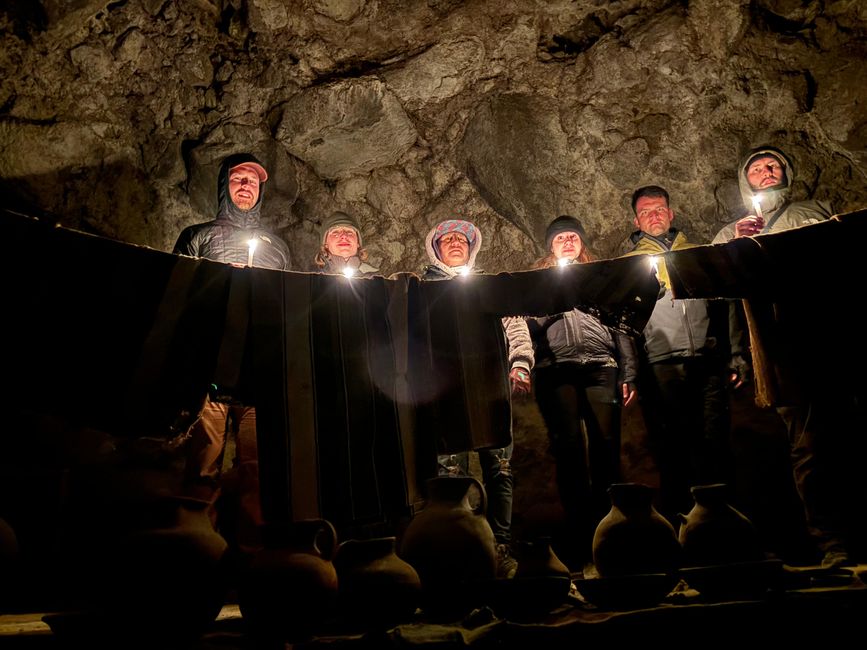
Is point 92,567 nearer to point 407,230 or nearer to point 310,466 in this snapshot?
point 310,466

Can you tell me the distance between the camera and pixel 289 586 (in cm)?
282

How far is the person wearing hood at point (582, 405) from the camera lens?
15.5 ft

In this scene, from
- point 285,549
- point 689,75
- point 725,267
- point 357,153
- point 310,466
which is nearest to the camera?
point 285,549

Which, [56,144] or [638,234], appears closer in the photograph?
[638,234]

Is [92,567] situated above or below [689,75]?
below

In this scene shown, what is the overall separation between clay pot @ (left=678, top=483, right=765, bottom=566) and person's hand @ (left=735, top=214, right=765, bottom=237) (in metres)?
2.84

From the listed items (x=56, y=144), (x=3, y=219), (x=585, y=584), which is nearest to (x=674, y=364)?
(x=585, y=584)

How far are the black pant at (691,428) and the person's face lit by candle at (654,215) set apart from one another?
1.47 metres

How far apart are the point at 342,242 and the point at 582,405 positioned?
300cm

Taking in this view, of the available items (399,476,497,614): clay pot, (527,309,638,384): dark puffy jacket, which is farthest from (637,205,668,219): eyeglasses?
(399,476,497,614): clay pot

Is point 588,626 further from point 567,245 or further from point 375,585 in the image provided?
point 567,245

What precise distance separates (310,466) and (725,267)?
8.98ft

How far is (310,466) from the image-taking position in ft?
10.4

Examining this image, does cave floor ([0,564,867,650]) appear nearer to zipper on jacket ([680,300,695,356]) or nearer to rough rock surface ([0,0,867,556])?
zipper on jacket ([680,300,695,356])
